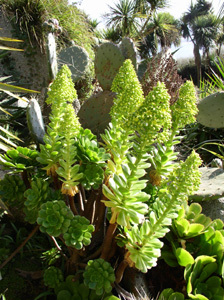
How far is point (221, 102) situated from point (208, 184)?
124cm

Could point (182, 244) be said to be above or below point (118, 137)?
below

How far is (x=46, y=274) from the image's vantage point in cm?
102

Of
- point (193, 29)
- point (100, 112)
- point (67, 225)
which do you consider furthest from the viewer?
point (193, 29)

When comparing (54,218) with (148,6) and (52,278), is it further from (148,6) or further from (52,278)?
(148,6)

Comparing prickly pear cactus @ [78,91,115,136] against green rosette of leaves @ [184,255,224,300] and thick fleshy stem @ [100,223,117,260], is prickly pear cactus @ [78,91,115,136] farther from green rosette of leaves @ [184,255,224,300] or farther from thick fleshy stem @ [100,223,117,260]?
green rosette of leaves @ [184,255,224,300]

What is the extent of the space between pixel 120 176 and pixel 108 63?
7.25 feet

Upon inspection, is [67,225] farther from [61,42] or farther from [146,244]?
[61,42]

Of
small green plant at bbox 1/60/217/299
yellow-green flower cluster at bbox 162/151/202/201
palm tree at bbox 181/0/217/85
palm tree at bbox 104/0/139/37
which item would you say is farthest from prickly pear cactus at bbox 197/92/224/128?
palm tree at bbox 181/0/217/85

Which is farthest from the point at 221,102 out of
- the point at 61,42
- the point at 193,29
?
the point at 193,29

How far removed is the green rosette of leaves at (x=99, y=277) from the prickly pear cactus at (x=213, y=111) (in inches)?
76.3

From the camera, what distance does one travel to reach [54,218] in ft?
2.84

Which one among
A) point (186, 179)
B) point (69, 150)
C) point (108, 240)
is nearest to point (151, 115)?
point (186, 179)

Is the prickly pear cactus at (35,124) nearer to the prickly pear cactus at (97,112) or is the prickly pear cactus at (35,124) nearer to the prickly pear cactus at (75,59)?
the prickly pear cactus at (97,112)

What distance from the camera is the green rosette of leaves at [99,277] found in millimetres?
862
